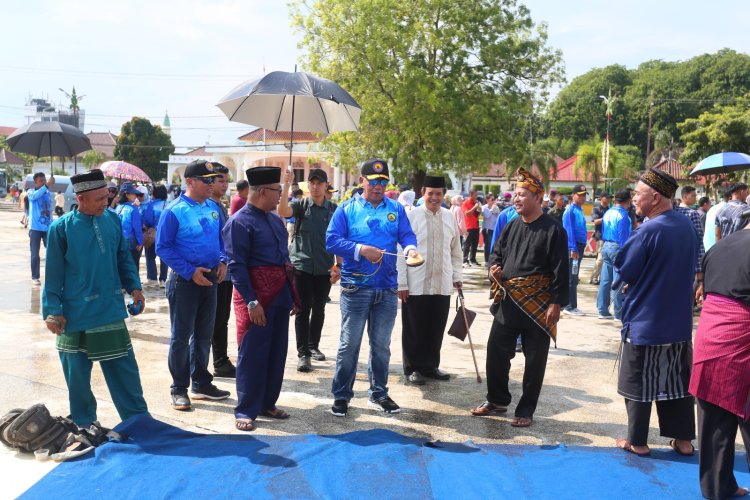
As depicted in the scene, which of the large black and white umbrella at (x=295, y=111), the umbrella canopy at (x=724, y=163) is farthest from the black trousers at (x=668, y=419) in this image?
the umbrella canopy at (x=724, y=163)

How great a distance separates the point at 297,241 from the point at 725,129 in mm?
27153

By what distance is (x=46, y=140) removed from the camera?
11750mm

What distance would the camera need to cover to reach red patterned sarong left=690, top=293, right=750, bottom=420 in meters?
4.04

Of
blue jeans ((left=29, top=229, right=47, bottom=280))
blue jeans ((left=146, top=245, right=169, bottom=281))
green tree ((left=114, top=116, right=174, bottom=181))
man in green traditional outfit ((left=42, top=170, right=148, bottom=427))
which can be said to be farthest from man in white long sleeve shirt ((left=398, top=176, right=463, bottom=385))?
green tree ((left=114, top=116, right=174, bottom=181))

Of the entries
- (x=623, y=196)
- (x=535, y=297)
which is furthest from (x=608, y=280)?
(x=535, y=297)

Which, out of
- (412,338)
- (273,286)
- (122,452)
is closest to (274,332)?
(273,286)

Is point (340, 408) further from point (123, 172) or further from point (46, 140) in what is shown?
point (123, 172)

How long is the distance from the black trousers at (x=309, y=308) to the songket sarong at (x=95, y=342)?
2.50 metres

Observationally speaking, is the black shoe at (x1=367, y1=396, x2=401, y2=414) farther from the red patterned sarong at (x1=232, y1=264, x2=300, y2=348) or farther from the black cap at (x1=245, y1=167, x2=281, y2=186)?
the black cap at (x1=245, y1=167, x2=281, y2=186)

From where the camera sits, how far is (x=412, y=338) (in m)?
6.93

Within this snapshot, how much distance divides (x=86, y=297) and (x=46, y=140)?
8.01 meters

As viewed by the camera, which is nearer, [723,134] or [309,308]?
[309,308]

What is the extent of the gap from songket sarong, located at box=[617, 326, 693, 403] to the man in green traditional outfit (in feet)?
11.8

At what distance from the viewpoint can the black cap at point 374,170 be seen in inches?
228
